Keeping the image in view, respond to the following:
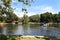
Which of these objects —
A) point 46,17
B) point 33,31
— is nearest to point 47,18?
point 46,17

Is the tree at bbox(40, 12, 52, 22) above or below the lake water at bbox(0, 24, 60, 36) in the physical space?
above

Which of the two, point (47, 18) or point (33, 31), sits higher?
point (47, 18)

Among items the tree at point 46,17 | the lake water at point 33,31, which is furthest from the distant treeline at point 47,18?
the lake water at point 33,31

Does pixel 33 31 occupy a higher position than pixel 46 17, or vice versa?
pixel 46 17

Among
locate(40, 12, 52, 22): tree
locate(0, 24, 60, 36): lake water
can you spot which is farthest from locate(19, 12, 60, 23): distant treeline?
locate(0, 24, 60, 36): lake water

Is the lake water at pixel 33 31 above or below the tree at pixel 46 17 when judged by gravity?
below

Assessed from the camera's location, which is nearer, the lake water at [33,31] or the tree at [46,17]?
the lake water at [33,31]

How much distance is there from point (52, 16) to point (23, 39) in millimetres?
106634

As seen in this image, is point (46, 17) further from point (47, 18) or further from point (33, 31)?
point (33, 31)

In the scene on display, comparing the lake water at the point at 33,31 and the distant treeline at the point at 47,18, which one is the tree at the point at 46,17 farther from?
the lake water at the point at 33,31

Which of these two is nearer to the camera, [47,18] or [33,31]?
[33,31]

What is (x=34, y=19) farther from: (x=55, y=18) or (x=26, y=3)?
(x=26, y=3)

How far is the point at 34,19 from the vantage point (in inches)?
5064

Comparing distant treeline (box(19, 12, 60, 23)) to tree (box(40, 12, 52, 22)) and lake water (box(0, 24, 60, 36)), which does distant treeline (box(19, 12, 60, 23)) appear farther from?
lake water (box(0, 24, 60, 36))
